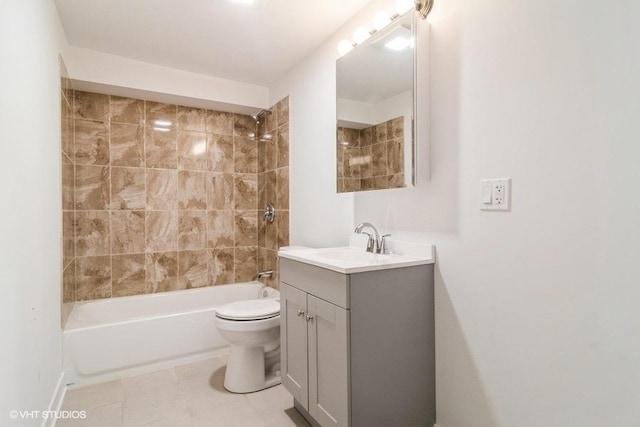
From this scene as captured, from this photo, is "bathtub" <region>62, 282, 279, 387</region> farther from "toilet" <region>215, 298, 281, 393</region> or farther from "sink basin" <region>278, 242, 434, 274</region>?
"sink basin" <region>278, 242, 434, 274</region>

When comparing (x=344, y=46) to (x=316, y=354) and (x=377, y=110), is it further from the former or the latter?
(x=316, y=354)

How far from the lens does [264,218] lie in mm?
3416

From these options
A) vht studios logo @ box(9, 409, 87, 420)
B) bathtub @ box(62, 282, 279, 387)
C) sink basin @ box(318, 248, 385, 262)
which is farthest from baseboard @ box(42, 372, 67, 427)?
sink basin @ box(318, 248, 385, 262)

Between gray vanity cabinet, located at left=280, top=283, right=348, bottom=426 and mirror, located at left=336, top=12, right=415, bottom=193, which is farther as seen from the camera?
mirror, located at left=336, top=12, right=415, bottom=193

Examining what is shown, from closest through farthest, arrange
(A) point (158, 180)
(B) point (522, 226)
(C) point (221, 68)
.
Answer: (B) point (522, 226)
(C) point (221, 68)
(A) point (158, 180)

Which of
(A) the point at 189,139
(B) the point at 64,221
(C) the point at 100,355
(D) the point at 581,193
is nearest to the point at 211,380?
(C) the point at 100,355

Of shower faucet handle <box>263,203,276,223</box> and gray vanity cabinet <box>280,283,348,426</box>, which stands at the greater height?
shower faucet handle <box>263,203,276,223</box>

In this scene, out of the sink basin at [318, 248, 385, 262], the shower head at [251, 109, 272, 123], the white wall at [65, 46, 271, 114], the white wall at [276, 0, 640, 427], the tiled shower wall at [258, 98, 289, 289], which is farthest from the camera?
the shower head at [251, 109, 272, 123]

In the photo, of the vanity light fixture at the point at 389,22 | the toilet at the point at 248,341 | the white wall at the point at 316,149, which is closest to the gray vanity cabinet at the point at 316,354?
the toilet at the point at 248,341

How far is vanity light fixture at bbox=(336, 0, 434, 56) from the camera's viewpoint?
5.38 ft

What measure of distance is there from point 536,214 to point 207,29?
220 centimetres

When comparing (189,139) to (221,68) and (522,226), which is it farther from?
(522,226)

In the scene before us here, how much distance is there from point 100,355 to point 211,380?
77 cm

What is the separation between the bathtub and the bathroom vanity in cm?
123
